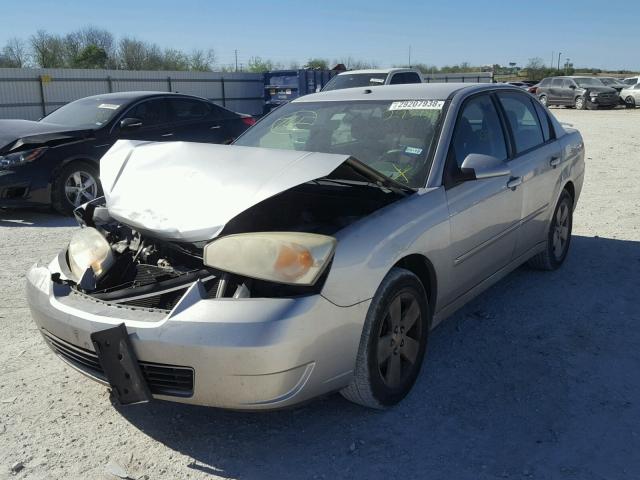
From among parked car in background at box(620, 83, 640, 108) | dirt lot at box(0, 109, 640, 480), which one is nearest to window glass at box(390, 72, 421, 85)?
dirt lot at box(0, 109, 640, 480)

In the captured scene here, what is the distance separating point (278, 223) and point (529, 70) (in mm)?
78001

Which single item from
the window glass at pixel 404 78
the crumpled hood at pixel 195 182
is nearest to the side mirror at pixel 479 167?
the crumpled hood at pixel 195 182

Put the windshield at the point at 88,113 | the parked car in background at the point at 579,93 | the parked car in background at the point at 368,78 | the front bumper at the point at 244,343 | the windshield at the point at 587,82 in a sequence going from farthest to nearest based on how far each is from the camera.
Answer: the windshield at the point at 587,82, the parked car in background at the point at 579,93, the parked car in background at the point at 368,78, the windshield at the point at 88,113, the front bumper at the point at 244,343

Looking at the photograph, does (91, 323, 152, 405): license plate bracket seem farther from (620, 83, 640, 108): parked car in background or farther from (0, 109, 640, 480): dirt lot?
(620, 83, 640, 108): parked car in background

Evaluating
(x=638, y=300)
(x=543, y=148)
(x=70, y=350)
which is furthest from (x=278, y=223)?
(x=638, y=300)

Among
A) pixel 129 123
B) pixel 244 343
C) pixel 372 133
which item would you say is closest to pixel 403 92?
pixel 372 133

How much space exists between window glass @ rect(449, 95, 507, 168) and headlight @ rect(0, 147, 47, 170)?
18.8ft

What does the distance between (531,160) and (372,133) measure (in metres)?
1.43

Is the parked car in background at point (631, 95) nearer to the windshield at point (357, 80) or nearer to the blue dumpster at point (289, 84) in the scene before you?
the blue dumpster at point (289, 84)

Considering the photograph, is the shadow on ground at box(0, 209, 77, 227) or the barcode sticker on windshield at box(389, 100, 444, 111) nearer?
the barcode sticker on windshield at box(389, 100, 444, 111)

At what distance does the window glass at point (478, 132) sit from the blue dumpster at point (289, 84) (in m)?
18.6

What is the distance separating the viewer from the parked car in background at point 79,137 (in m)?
7.47

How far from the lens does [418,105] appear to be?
13.0ft

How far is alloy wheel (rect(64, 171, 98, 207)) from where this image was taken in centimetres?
784
